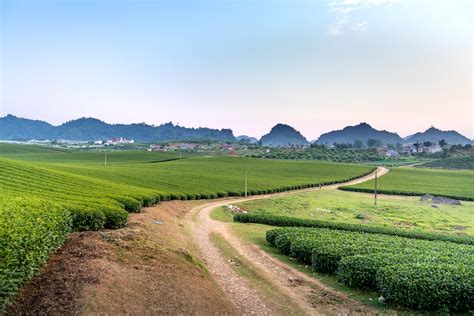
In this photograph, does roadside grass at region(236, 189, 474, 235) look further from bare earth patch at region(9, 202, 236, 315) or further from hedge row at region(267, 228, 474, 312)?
bare earth patch at region(9, 202, 236, 315)

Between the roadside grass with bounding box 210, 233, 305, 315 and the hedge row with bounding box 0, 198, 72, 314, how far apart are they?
811 cm

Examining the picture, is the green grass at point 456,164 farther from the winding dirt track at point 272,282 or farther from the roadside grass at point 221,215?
the winding dirt track at point 272,282

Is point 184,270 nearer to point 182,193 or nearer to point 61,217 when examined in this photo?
point 61,217

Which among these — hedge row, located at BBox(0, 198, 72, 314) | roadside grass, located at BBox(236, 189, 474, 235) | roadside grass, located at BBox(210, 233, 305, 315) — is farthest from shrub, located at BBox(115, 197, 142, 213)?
hedge row, located at BBox(0, 198, 72, 314)

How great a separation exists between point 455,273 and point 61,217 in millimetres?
15517

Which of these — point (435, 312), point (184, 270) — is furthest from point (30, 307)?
point (435, 312)

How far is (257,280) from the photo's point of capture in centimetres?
1702

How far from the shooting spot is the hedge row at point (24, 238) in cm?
989

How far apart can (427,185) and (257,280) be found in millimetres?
82032

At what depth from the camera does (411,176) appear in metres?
104

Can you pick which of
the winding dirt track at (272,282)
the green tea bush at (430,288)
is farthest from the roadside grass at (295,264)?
the green tea bush at (430,288)

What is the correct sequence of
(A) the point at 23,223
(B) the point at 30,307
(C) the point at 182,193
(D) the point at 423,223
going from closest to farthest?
(B) the point at 30,307
(A) the point at 23,223
(D) the point at 423,223
(C) the point at 182,193

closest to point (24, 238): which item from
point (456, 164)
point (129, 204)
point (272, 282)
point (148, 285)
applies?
point (148, 285)

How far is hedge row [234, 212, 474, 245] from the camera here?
30.8 m
